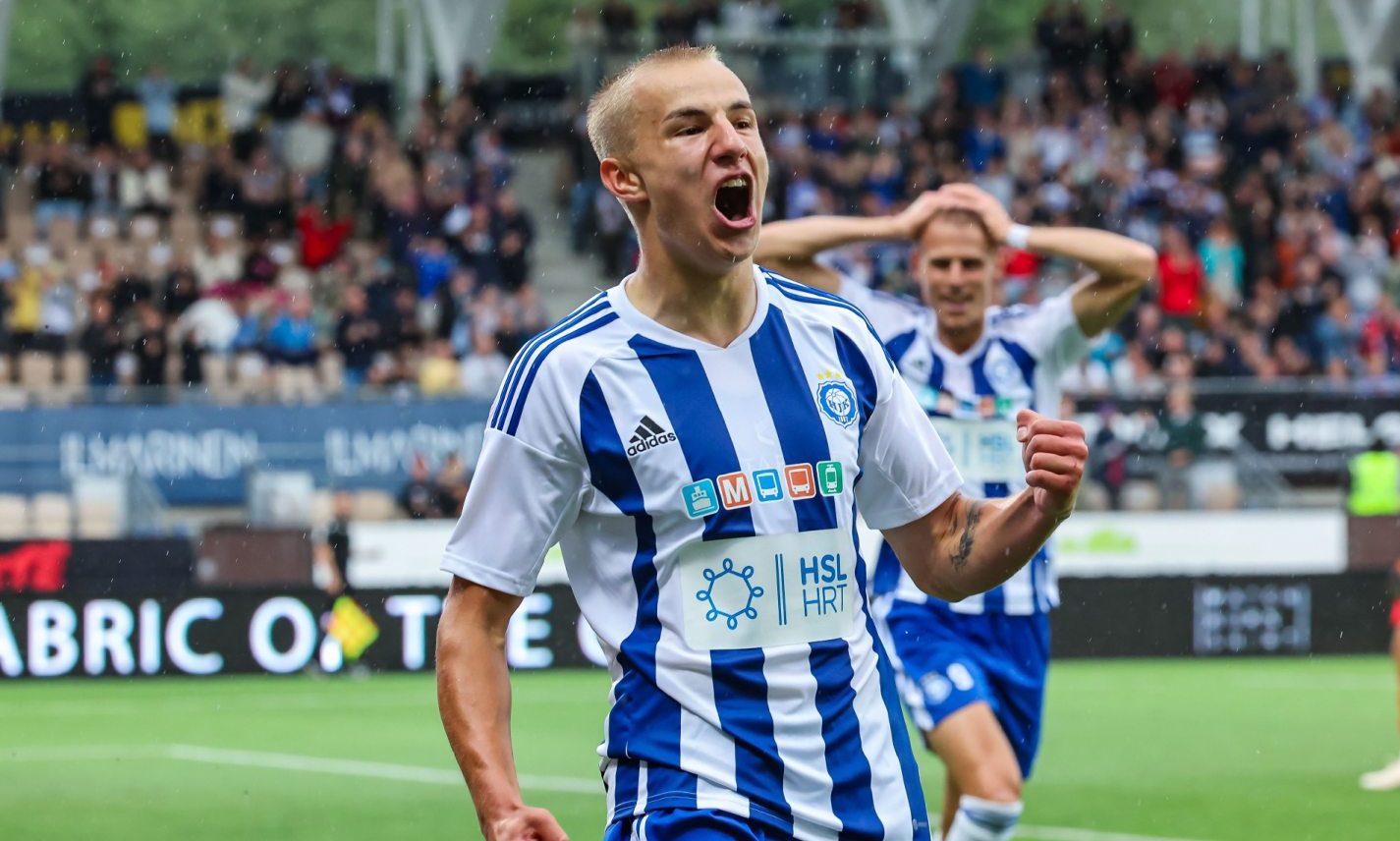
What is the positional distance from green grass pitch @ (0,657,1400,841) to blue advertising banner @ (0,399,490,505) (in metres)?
2.85

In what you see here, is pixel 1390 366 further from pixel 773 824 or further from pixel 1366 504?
pixel 773 824

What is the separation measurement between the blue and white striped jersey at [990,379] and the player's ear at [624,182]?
3.26 m

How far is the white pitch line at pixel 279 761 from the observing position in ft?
35.0

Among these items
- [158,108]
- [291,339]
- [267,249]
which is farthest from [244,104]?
[291,339]

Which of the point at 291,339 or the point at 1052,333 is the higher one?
the point at 291,339

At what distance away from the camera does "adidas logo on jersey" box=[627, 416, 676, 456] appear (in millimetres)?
3604

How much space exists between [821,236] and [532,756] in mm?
5396

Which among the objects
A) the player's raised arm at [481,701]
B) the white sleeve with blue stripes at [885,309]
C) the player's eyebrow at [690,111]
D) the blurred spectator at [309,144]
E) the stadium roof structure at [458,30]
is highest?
the stadium roof structure at [458,30]

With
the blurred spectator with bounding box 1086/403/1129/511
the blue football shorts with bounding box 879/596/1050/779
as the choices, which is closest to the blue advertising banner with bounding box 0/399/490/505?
the blurred spectator with bounding box 1086/403/1129/511

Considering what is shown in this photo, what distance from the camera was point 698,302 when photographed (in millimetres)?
3736

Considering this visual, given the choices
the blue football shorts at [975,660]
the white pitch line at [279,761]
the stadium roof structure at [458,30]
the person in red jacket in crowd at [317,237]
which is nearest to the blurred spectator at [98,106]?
the person in red jacket in crowd at [317,237]

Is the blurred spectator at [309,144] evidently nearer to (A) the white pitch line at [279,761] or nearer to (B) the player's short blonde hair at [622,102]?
(A) the white pitch line at [279,761]

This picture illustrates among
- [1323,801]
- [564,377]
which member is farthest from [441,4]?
[564,377]

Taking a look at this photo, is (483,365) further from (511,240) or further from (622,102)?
(622,102)
